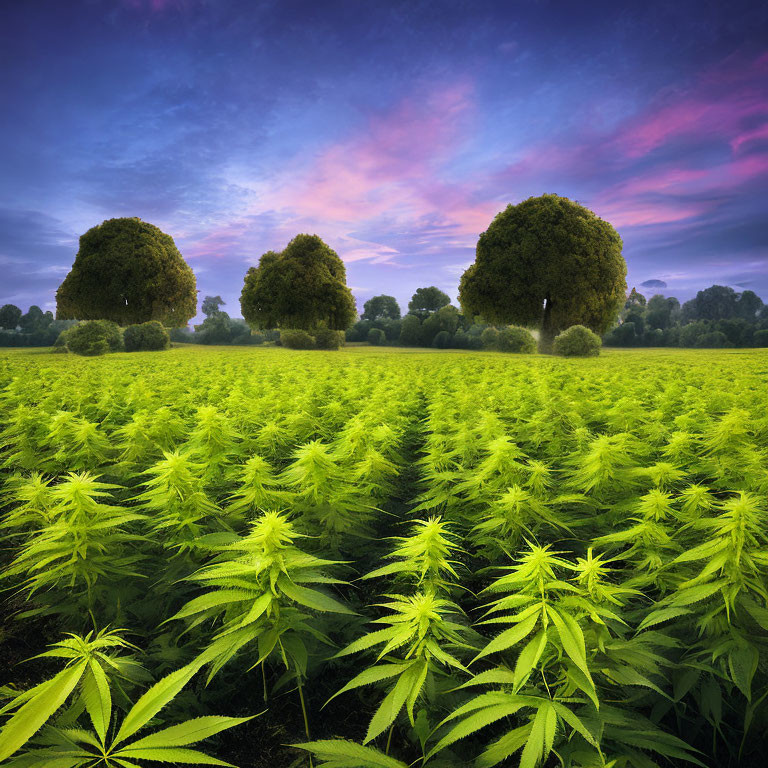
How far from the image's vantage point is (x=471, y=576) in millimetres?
3783

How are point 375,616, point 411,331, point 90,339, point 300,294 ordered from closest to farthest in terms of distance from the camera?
point 375,616
point 90,339
point 300,294
point 411,331

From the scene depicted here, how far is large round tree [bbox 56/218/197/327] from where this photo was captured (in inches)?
1609

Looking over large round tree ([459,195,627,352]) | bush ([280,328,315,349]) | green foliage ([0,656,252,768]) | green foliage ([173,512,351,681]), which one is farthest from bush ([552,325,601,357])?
green foliage ([0,656,252,768])

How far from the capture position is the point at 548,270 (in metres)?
35.4

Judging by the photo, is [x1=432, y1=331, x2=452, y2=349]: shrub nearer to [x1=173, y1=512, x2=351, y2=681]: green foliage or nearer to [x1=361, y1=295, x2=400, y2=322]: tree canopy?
[x1=361, y1=295, x2=400, y2=322]: tree canopy

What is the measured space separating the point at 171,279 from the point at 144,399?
41.1 meters

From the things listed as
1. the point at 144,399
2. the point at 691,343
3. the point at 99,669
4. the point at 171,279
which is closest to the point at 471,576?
the point at 99,669

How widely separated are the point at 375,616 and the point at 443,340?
165 feet

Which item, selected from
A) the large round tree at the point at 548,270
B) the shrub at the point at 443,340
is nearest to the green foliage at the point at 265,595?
the large round tree at the point at 548,270

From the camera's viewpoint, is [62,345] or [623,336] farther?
[623,336]

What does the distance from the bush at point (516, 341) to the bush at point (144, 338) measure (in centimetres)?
2820

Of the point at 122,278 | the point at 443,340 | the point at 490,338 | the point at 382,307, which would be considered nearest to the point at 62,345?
the point at 122,278

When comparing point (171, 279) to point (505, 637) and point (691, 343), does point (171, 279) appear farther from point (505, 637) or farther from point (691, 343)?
point (691, 343)

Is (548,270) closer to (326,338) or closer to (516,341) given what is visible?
(516,341)
